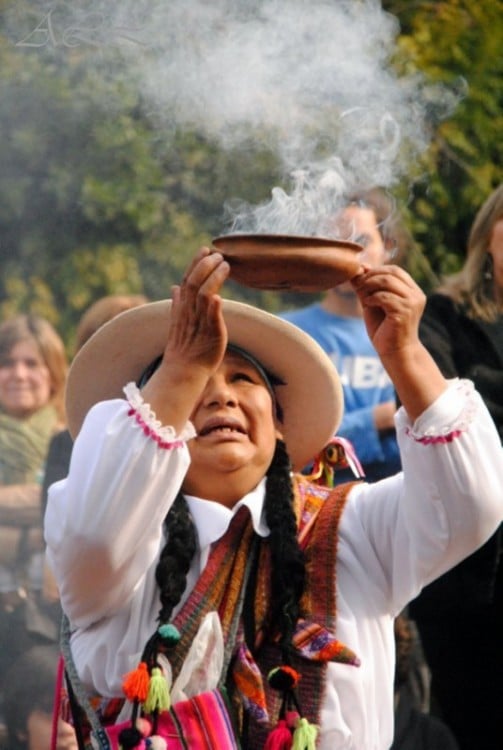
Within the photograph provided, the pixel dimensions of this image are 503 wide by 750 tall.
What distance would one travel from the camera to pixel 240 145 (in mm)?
3664

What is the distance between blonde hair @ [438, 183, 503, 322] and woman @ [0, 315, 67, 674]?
1.53 m

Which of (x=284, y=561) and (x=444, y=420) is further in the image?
(x=284, y=561)

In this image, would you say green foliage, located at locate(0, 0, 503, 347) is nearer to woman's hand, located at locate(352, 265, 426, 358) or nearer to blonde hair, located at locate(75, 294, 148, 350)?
blonde hair, located at locate(75, 294, 148, 350)

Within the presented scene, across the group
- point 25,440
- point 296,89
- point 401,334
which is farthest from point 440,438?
point 25,440

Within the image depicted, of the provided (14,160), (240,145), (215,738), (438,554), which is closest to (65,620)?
(215,738)

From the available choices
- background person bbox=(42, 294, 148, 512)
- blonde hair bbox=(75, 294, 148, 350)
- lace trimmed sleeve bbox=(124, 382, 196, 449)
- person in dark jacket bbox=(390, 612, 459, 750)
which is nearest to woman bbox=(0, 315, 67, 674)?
background person bbox=(42, 294, 148, 512)

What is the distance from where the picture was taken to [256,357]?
11.9ft

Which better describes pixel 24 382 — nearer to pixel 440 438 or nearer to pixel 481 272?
pixel 481 272

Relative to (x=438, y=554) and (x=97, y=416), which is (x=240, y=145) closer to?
(x=97, y=416)

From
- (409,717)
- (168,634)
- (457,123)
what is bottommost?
(409,717)

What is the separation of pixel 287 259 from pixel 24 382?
8.83ft

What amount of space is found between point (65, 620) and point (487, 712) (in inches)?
71.3

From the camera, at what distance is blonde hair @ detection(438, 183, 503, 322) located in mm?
4820

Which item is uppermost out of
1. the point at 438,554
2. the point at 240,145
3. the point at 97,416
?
the point at 240,145
